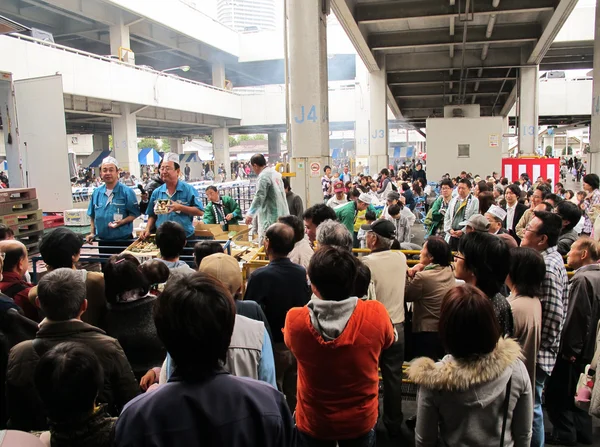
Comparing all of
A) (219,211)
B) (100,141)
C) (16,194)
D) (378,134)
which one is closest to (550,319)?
(219,211)

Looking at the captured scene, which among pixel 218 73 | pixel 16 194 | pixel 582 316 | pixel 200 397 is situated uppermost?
pixel 218 73

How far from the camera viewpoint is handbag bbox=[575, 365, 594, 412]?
13.0 ft

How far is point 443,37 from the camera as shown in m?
19.5

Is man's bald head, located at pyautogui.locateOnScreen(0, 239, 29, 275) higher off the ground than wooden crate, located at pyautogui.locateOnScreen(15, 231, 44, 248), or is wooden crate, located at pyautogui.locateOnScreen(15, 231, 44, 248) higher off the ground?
man's bald head, located at pyautogui.locateOnScreen(0, 239, 29, 275)

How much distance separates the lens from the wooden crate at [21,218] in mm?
8688

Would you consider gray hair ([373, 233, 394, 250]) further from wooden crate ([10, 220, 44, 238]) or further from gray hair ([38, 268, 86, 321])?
wooden crate ([10, 220, 44, 238])

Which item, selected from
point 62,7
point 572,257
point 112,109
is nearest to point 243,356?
point 572,257

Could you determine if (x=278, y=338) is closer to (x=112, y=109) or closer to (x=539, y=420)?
(x=539, y=420)

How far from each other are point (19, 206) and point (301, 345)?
8201 mm

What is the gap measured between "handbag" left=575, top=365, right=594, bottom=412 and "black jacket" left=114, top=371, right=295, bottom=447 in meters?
3.35

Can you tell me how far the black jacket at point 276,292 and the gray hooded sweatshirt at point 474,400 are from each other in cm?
142

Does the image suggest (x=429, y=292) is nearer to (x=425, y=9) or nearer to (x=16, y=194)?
(x=16, y=194)

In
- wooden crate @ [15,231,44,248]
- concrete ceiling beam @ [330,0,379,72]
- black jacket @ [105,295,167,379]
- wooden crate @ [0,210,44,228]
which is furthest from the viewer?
concrete ceiling beam @ [330,0,379,72]

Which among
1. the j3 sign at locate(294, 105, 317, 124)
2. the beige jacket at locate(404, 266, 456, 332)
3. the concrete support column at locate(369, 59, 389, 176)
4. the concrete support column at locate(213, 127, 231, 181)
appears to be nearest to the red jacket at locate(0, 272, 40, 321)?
the beige jacket at locate(404, 266, 456, 332)
